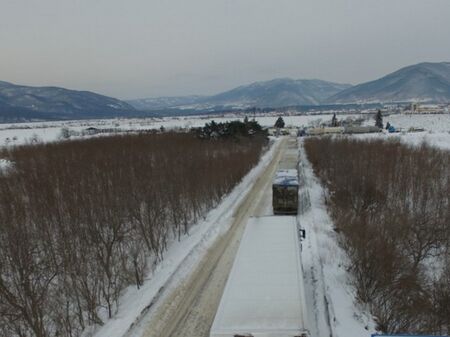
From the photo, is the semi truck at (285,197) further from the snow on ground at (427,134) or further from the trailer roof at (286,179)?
the snow on ground at (427,134)

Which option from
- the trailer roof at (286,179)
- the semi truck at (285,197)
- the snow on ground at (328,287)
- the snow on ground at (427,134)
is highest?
the snow on ground at (427,134)

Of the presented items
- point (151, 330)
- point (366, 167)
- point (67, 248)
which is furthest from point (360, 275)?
point (366, 167)

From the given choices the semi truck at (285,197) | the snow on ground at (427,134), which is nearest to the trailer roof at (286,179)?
the semi truck at (285,197)

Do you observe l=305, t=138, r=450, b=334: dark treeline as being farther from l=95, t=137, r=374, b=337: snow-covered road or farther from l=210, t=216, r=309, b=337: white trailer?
l=210, t=216, r=309, b=337: white trailer

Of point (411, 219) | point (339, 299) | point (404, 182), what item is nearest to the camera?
point (339, 299)

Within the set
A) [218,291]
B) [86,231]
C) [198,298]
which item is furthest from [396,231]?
[86,231]

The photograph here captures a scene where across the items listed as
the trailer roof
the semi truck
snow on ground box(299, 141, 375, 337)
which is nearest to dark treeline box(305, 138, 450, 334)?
snow on ground box(299, 141, 375, 337)

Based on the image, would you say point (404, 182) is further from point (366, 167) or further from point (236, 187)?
point (236, 187)
